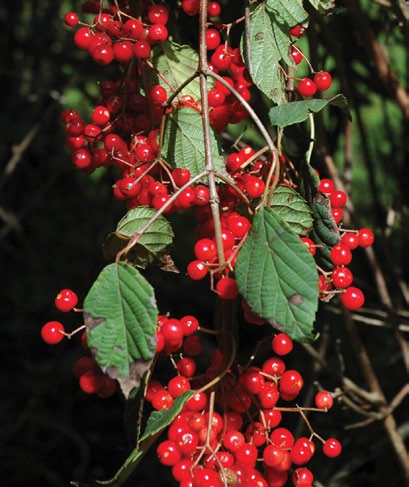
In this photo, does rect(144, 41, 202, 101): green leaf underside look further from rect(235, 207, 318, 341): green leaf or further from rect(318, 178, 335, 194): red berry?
rect(235, 207, 318, 341): green leaf

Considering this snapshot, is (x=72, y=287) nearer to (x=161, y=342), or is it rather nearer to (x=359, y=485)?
(x=359, y=485)

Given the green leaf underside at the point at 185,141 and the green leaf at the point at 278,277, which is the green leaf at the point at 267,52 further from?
the green leaf at the point at 278,277

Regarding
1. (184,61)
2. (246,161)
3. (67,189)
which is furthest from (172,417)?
(67,189)

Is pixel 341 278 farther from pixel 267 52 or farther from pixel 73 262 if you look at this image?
pixel 73 262

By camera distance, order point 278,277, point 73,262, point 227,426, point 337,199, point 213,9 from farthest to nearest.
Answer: point 73,262, point 213,9, point 337,199, point 227,426, point 278,277

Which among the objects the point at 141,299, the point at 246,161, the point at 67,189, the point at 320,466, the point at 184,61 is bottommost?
the point at 320,466

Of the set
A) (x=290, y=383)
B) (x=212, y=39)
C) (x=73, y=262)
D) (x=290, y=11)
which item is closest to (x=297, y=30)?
(x=290, y=11)

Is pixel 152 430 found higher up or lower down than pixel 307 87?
lower down

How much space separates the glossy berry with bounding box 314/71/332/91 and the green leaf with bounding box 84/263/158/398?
0.41 meters

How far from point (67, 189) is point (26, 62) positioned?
24.5 inches

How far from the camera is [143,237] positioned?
37.3 inches

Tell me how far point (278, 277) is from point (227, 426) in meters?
0.23

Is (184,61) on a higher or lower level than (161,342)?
higher

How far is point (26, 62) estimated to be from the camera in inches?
115
